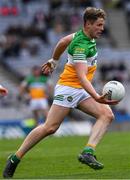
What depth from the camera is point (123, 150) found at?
19703 mm

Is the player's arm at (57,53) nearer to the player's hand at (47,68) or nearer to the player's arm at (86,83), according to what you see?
the player's hand at (47,68)

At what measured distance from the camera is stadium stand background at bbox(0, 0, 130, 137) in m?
35.9

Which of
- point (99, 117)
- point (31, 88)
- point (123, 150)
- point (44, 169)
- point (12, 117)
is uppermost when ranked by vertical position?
point (99, 117)

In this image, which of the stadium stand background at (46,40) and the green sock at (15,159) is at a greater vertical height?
the green sock at (15,159)

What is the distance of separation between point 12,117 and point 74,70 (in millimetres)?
21709

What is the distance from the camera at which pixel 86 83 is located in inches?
512

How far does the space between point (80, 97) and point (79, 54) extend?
717 mm

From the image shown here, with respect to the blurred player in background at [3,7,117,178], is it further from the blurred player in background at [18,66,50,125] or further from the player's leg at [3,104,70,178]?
the blurred player in background at [18,66,50,125]

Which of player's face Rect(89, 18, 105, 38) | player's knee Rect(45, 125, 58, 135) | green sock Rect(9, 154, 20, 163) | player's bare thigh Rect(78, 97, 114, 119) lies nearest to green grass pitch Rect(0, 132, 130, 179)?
green sock Rect(9, 154, 20, 163)

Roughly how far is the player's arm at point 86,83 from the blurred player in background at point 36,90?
16.2 meters

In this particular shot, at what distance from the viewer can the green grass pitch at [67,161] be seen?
522 inches

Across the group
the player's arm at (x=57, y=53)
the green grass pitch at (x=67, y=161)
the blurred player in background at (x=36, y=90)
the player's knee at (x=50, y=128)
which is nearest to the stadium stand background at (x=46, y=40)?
the blurred player in background at (x=36, y=90)

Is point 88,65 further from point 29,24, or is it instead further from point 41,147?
point 29,24

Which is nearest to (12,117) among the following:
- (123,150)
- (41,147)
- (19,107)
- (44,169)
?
(19,107)
